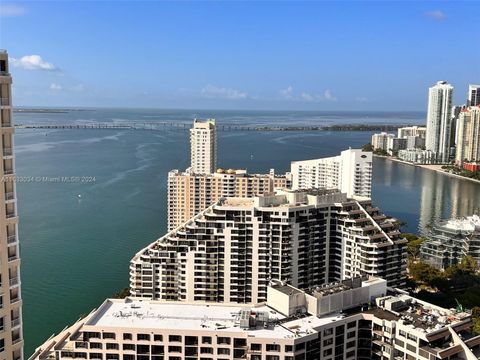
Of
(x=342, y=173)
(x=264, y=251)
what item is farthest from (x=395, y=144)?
(x=264, y=251)

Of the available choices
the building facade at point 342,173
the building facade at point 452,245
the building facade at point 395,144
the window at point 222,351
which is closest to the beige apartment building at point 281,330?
the window at point 222,351

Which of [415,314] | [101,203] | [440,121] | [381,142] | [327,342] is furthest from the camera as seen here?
[381,142]

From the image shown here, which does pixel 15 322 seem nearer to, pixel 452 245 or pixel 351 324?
pixel 351 324

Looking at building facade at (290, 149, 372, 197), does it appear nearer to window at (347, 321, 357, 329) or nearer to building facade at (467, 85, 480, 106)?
window at (347, 321, 357, 329)

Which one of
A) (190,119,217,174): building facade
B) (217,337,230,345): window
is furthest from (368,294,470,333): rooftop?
(190,119,217,174): building facade

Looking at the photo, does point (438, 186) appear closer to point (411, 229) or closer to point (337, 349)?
point (411, 229)

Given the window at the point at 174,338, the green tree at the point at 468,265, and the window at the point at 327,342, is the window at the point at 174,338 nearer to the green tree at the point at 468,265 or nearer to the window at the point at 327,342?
the window at the point at 327,342
